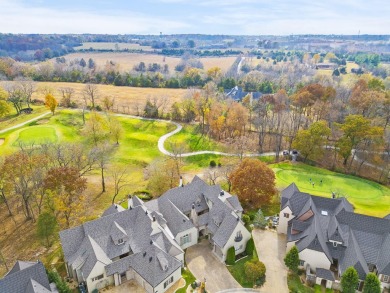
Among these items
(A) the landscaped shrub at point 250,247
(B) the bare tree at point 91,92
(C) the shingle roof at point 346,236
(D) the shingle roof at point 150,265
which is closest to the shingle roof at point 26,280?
(D) the shingle roof at point 150,265

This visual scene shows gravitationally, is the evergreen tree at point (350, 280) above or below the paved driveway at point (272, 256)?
above

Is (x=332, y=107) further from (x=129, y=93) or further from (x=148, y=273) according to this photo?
(x=129, y=93)

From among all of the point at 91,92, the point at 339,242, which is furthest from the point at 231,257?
the point at 91,92

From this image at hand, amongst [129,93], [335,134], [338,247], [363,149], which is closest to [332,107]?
[335,134]

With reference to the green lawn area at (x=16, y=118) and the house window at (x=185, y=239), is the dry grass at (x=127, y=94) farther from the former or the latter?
the house window at (x=185, y=239)

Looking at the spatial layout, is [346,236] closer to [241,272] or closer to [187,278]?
[241,272]
